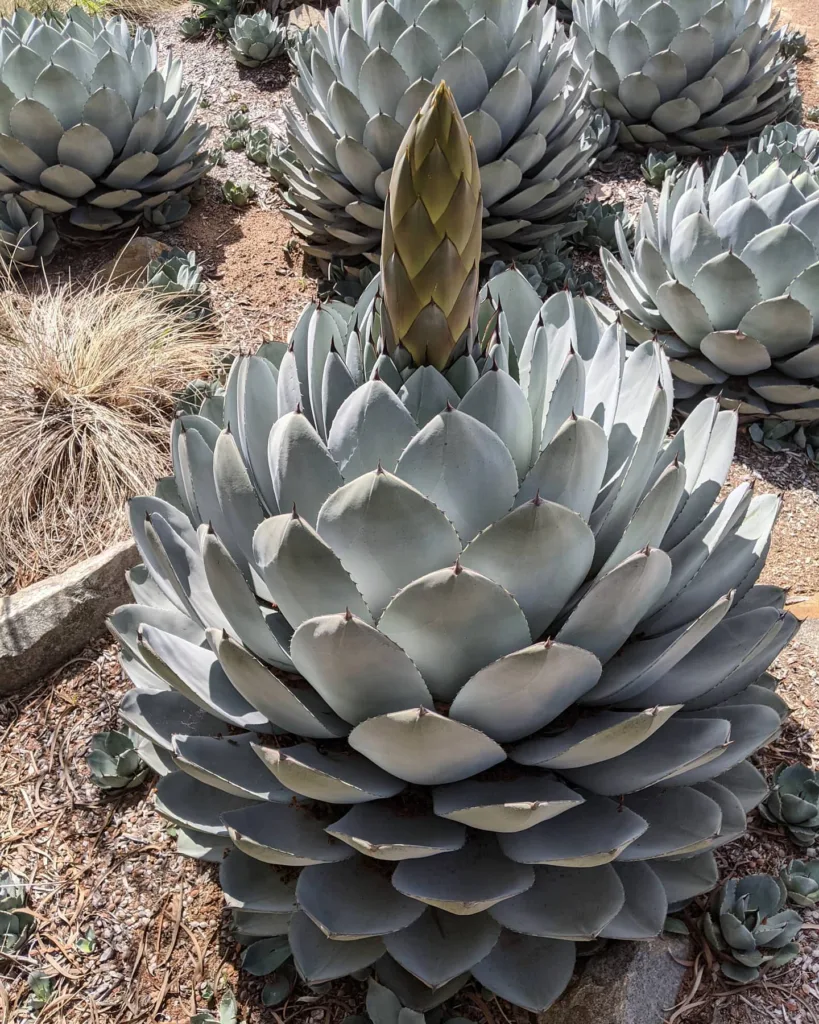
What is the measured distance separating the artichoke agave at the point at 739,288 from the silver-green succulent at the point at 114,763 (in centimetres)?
199

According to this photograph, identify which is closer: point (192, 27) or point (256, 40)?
point (256, 40)

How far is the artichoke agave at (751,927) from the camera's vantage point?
1.37m

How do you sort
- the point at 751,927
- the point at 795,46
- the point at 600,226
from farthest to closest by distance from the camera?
the point at 795,46 < the point at 600,226 < the point at 751,927

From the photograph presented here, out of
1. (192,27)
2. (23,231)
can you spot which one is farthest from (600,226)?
(192,27)

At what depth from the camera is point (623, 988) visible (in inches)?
51.6

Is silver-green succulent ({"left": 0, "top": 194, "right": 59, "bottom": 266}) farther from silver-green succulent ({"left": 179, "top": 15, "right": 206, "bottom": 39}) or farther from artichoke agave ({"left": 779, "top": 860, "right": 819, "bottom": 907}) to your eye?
artichoke agave ({"left": 779, "top": 860, "right": 819, "bottom": 907})

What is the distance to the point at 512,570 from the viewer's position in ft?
3.49

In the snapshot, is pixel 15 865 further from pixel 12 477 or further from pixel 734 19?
pixel 734 19

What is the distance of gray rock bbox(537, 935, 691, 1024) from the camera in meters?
1.30

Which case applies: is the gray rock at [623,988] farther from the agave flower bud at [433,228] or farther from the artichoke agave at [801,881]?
the agave flower bud at [433,228]

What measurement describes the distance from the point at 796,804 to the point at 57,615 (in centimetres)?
170

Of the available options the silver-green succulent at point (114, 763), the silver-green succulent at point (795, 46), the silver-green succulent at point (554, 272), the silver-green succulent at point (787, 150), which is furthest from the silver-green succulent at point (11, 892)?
the silver-green succulent at point (795, 46)

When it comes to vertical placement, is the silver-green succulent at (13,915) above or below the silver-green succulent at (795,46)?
below

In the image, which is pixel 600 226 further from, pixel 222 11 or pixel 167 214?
pixel 222 11
